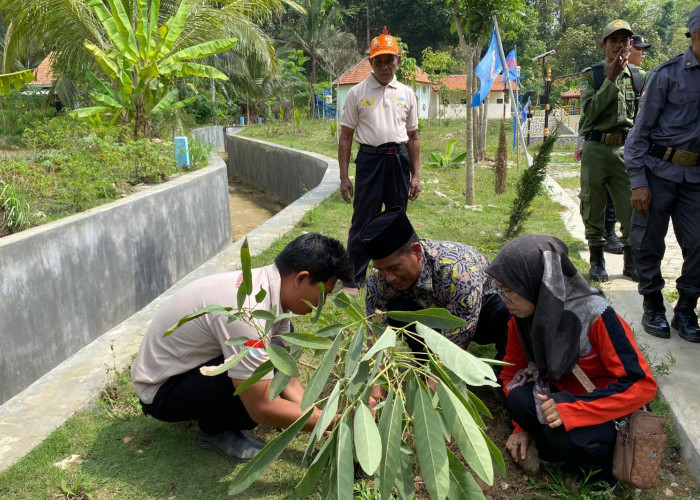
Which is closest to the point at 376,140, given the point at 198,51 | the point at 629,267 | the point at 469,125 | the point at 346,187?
the point at 346,187

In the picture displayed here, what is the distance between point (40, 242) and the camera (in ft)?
15.8

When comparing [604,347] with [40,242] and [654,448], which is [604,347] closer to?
[654,448]

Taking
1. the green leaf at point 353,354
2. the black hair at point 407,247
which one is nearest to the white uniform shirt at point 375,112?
the black hair at point 407,247

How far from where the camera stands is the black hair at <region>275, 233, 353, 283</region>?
2.32 meters

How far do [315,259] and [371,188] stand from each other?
2269mm

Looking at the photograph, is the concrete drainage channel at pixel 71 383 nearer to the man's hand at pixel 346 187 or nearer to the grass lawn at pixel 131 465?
the grass lawn at pixel 131 465

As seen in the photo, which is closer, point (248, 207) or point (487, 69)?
point (487, 69)

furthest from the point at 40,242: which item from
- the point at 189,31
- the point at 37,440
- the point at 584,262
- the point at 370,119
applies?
the point at 189,31

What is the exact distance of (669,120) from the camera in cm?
347

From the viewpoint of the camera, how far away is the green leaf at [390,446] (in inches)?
58.4

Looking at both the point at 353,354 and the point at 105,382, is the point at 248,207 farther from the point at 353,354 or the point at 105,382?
the point at 353,354

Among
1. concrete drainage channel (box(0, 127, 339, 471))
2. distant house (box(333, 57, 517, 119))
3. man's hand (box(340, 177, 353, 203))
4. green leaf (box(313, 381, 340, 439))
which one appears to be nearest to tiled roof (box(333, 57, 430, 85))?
distant house (box(333, 57, 517, 119))

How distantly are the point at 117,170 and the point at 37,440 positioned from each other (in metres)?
5.17

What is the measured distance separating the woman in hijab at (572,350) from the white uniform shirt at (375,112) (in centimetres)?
233
